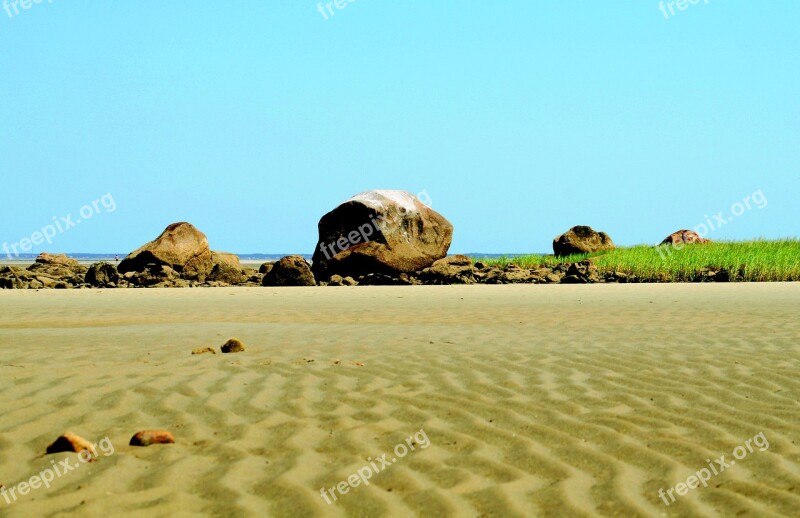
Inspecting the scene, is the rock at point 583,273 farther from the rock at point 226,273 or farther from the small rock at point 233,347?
the small rock at point 233,347

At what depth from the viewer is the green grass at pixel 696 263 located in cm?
2031

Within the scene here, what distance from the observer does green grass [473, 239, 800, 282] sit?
2031 cm

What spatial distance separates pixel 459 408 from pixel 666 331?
4791mm

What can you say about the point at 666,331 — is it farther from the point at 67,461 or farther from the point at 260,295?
the point at 260,295

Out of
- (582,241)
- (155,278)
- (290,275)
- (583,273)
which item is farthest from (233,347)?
(582,241)

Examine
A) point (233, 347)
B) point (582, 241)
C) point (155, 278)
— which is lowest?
point (233, 347)

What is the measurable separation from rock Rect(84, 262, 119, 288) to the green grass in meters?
10.2

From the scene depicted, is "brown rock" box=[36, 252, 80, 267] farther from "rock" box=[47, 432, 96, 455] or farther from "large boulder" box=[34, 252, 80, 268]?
"rock" box=[47, 432, 96, 455]

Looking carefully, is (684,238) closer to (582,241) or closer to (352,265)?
(582,241)

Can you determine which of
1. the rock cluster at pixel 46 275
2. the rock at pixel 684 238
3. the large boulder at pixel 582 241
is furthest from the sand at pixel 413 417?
the rock at pixel 684 238

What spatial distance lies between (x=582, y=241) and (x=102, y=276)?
15508mm

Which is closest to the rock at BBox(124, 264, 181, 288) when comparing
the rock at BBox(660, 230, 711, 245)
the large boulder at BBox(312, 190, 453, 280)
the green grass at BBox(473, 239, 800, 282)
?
the large boulder at BBox(312, 190, 453, 280)

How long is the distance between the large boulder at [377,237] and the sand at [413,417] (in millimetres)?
10190

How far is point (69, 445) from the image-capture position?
12.9ft
